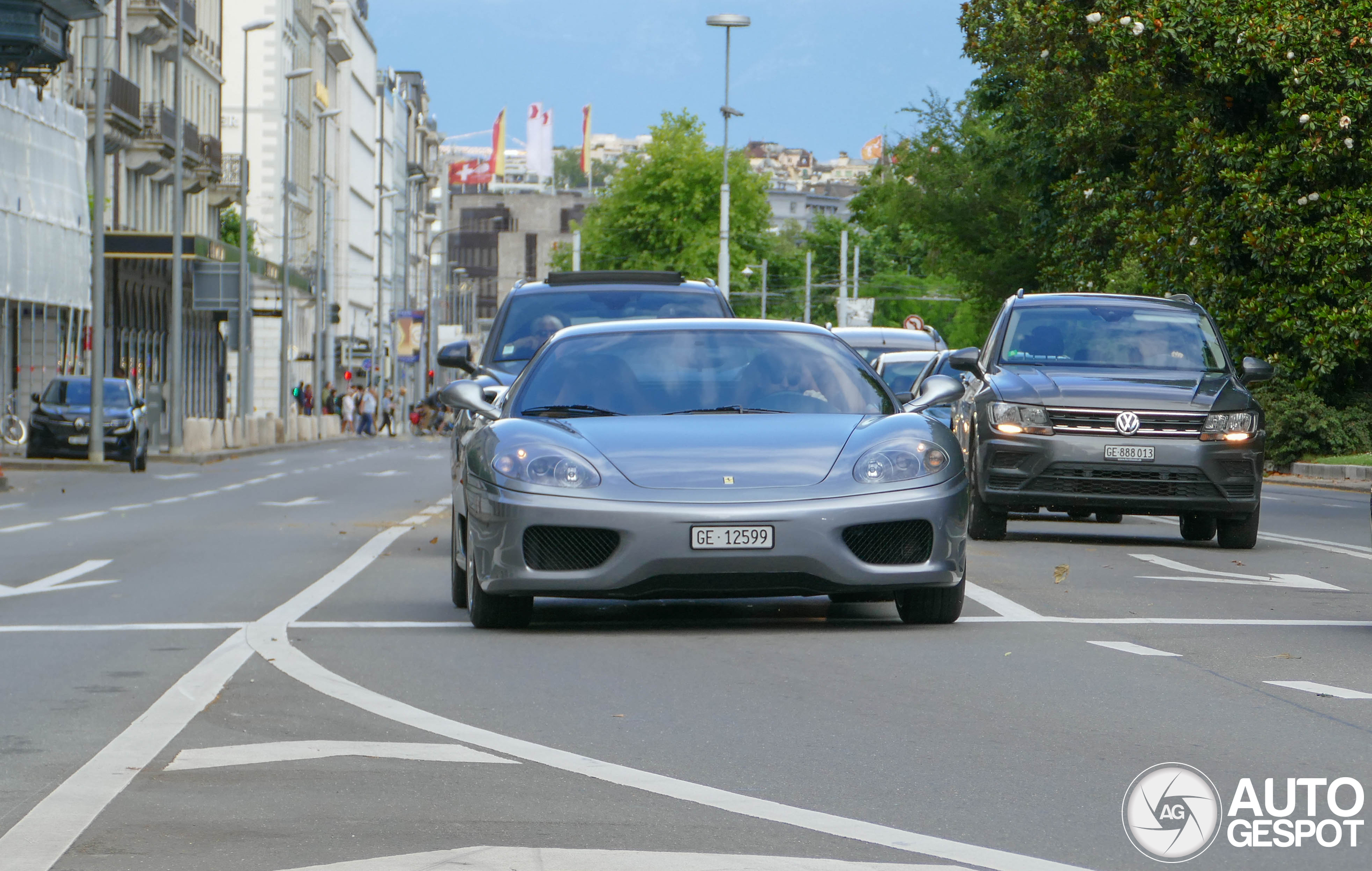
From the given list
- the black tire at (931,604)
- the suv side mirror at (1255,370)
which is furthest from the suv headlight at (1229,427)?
the black tire at (931,604)

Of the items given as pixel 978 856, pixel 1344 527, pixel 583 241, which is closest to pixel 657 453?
pixel 978 856

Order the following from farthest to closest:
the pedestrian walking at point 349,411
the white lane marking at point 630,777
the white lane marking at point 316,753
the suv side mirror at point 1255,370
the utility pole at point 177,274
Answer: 1. the pedestrian walking at point 349,411
2. the utility pole at point 177,274
3. the suv side mirror at point 1255,370
4. the white lane marking at point 316,753
5. the white lane marking at point 630,777

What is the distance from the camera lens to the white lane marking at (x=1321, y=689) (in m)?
7.93

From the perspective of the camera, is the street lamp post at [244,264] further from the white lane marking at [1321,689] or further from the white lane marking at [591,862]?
the white lane marking at [591,862]

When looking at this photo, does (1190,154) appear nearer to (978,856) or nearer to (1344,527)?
(1344,527)

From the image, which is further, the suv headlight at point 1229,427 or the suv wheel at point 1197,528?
the suv wheel at point 1197,528

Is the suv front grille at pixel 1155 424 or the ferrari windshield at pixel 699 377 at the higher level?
the ferrari windshield at pixel 699 377

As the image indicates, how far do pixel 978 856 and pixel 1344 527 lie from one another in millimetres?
15386

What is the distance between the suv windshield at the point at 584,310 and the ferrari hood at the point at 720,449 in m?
6.17

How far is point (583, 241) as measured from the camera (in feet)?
417

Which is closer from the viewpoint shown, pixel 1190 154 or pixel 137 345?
pixel 1190 154

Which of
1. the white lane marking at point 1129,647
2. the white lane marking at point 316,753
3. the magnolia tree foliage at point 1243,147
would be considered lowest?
the white lane marking at point 1129,647

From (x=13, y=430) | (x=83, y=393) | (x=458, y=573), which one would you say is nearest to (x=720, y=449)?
(x=458, y=573)

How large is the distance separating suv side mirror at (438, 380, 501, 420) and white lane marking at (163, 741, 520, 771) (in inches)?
155
